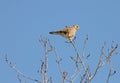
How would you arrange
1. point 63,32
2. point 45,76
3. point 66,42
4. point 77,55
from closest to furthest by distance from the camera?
point 45,76, point 77,55, point 66,42, point 63,32

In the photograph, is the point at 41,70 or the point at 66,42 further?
the point at 66,42

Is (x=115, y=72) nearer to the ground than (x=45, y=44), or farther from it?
nearer to the ground

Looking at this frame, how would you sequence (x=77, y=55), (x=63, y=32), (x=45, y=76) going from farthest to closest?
(x=63, y=32), (x=77, y=55), (x=45, y=76)

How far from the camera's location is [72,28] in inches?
444

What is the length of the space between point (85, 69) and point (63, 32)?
3.88 meters

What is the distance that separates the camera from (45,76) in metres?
6.65

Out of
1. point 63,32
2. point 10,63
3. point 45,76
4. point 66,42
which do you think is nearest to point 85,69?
point 45,76

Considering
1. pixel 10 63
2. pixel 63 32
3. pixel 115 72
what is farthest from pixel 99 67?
pixel 63 32

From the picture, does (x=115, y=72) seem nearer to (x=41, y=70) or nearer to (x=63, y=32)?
(x=41, y=70)

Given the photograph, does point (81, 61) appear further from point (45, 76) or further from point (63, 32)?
point (63, 32)

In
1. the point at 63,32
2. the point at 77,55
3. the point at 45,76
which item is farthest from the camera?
the point at 63,32

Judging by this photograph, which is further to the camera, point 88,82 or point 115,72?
point 115,72

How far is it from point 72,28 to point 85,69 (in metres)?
4.49

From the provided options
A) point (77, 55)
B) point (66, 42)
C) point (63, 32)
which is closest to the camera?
point (77, 55)
